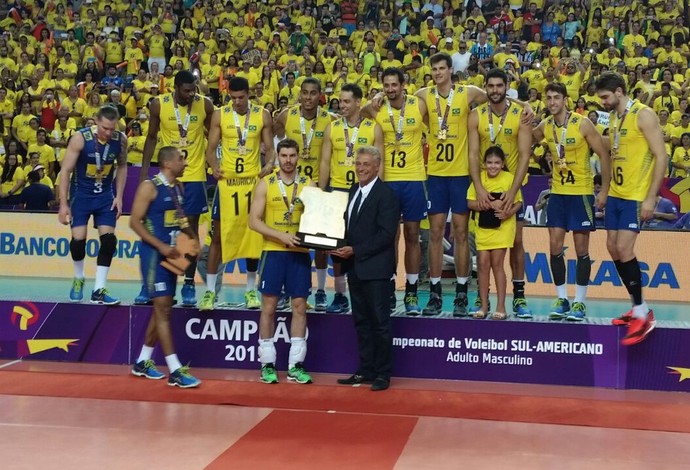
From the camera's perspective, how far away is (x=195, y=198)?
947 centimetres

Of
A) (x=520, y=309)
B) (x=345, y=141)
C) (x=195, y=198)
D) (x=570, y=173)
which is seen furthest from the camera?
(x=195, y=198)

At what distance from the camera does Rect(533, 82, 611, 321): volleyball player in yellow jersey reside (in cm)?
889

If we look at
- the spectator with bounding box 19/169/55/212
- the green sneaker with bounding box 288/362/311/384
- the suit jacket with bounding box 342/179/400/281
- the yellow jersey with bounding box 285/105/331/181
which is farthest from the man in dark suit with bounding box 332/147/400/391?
the spectator with bounding box 19/169/55/212

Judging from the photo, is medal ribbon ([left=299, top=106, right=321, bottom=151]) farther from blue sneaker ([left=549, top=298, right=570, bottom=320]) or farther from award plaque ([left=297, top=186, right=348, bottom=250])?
blue sneaker ([left=549, top=298, right=570, bottom=320])

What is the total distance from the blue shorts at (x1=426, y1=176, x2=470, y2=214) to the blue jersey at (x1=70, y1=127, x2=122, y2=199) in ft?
10.8

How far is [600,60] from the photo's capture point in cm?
2091

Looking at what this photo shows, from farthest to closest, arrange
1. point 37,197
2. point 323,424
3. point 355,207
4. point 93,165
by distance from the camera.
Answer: point 37,197
point 93,165
point 355,207
point 323,424

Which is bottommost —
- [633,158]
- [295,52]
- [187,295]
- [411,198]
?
[187,295]

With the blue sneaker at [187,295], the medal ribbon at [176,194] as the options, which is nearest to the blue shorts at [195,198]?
the blue sneaker at [187,295]

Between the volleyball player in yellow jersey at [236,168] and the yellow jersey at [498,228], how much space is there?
2161 millimetres

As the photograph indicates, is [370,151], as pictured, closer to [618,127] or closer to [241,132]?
[241,132]

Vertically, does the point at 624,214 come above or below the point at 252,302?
above

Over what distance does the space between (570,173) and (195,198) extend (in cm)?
382

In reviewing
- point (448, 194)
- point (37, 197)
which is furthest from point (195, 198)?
point (37, 197)
